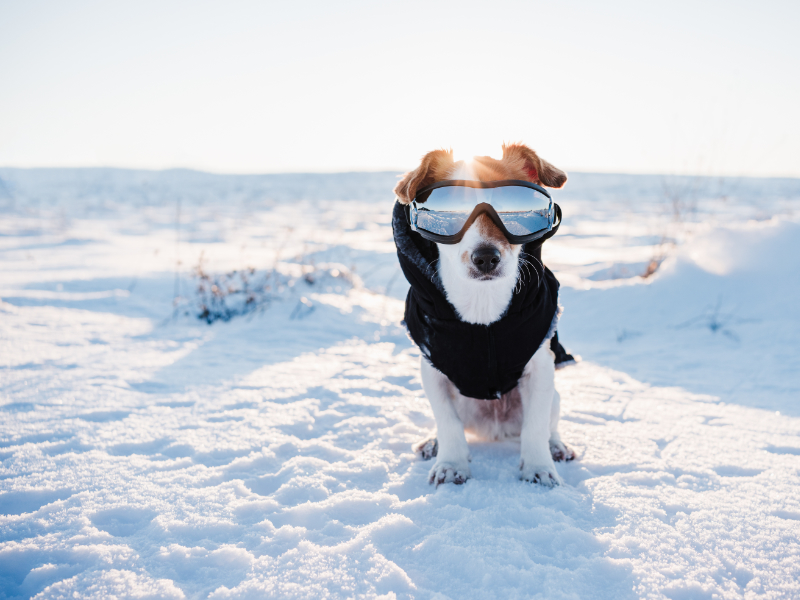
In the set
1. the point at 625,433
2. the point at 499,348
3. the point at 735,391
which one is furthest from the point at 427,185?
the point at 735,391

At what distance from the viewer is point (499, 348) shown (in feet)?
7.12

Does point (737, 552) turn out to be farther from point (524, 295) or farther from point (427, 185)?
point (427, 185)

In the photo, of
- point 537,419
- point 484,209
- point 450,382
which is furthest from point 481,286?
point 537,419

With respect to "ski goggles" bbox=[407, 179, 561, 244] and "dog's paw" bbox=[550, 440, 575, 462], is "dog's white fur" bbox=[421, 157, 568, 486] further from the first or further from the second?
"dog's paw" bbox=[550, 440, 575, 462]

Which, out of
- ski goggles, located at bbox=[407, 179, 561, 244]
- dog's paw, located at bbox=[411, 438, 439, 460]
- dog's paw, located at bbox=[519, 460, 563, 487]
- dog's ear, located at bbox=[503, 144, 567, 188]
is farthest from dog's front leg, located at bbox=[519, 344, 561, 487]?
dog's ear, located at bbox=[503, 144, 567, 188]

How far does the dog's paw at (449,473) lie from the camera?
2170 millimetres

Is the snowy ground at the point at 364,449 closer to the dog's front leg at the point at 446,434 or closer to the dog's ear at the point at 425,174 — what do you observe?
the dog's front leg at the point at 446,434

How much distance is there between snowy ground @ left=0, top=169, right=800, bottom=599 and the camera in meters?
1.55

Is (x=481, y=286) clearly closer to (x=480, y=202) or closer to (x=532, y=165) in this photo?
(x=480, y=202)

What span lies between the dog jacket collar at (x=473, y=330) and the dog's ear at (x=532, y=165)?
1.12 ft

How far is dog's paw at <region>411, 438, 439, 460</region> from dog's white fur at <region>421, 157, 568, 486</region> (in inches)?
7.8

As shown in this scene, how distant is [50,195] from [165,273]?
2046 cm

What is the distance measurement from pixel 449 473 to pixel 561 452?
66cm

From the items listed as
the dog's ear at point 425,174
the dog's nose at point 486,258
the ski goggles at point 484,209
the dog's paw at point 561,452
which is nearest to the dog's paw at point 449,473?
the dog's paw at point 561,452
